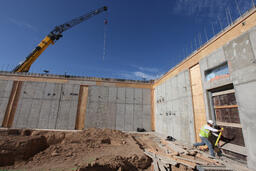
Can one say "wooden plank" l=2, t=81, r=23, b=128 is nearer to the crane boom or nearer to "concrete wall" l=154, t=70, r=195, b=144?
the crane boom

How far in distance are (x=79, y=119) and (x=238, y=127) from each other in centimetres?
1666

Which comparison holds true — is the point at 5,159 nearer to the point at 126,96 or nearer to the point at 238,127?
the point at 238,127

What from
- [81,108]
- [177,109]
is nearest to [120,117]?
[81,108]

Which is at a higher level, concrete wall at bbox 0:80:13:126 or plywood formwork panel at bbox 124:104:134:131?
concrete wall at bbox 0:80:13:126

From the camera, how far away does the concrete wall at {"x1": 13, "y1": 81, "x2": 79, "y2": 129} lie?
16.4 metres

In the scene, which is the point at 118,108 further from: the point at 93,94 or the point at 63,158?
the point at 63,158

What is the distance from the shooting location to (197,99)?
9.40 metres

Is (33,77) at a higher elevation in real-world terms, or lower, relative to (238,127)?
higher

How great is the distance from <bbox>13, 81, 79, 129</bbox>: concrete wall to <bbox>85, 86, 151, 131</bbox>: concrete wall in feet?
8.05

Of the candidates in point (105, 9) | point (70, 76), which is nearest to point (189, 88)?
point (70, 76)

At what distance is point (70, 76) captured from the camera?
18453 millimetres

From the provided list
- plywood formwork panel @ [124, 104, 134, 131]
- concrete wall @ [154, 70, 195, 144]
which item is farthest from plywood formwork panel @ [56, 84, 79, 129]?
concrete wall @ [154, 70, 195, 144]

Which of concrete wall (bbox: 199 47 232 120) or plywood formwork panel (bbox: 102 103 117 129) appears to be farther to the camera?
plywood formwork panel (bbox: 102 103 117 129)

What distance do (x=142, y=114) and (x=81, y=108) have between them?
891cm
